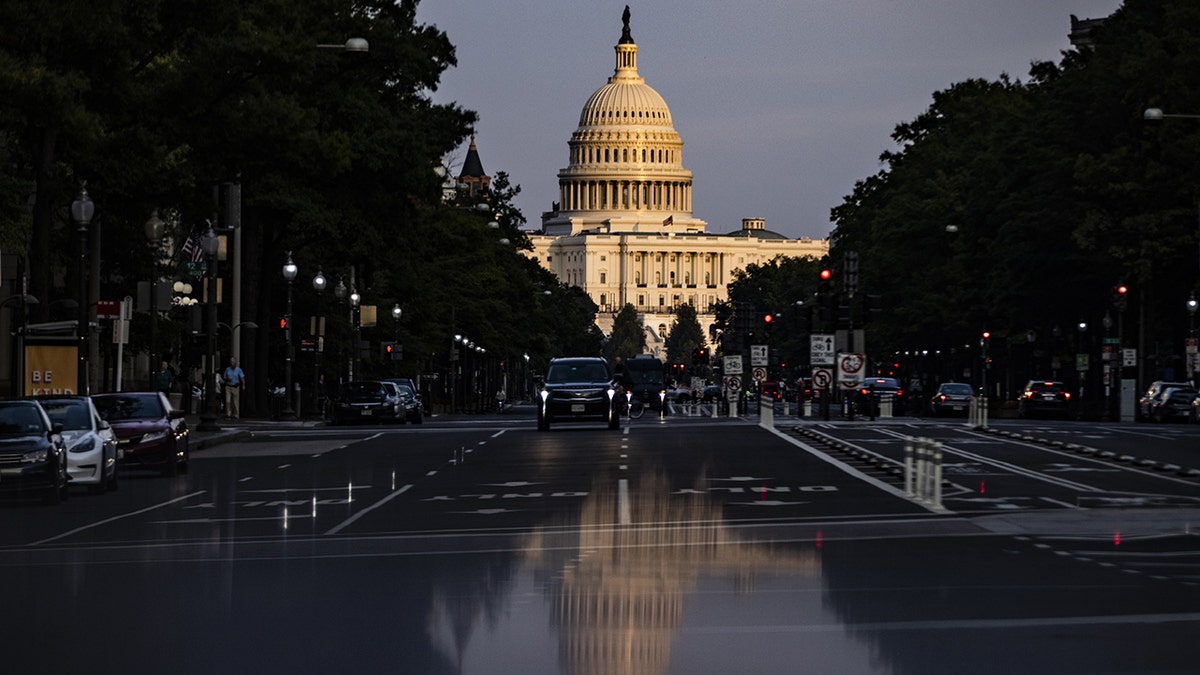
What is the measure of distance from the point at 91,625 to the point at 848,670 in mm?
5023

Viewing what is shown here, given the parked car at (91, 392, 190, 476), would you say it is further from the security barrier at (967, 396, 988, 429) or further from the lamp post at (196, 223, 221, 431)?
the security barrier at (967, 396, 988, 429)

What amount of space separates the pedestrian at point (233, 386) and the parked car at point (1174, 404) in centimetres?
2902

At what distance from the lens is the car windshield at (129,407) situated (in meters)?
37.2

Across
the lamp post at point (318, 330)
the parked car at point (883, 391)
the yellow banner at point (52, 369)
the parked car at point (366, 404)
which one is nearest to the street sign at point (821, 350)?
the parked car at point (366, 404)

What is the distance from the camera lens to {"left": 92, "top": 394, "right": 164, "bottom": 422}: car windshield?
37188 millimetres

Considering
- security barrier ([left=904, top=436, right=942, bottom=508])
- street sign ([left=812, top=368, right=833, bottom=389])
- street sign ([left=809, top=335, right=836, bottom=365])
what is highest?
street sign ([left=809, top=335, right=836, bottom=365])

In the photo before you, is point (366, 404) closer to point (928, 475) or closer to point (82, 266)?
point (82, 266)

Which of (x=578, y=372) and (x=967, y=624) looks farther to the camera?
A: (x=578, y=372)

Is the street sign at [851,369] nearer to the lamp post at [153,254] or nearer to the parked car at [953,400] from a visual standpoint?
the lamp post at [153,254]

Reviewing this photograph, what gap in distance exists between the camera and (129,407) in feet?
122

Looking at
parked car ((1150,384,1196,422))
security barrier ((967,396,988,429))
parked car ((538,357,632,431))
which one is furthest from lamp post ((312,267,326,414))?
parked car ((1150,384,1196,422))

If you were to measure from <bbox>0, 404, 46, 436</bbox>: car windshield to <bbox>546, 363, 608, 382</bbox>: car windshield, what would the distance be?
29.1 meters

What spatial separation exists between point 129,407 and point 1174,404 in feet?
155

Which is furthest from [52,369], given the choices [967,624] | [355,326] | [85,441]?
[355,326]
